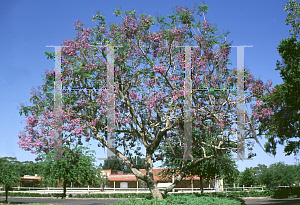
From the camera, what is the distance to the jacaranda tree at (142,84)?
50.4 ft

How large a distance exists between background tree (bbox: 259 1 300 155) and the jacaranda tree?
90.0 inches

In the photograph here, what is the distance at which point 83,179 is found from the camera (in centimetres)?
2919

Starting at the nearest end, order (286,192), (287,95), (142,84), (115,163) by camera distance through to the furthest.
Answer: (142,84)
(287,95)
(286,192)
(115,163)

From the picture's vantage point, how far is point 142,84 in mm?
16312

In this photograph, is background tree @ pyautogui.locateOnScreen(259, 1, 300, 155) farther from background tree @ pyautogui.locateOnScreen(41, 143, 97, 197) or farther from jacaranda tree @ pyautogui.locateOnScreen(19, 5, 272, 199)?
background tree @ pyautogui.locateOnScreen(41, 143, 97, 197)

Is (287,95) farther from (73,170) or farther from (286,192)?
(286,192)

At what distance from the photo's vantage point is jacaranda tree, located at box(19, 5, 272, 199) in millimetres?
15367

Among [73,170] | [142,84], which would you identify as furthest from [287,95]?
[73,170]

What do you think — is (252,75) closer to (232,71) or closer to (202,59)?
(232,71)

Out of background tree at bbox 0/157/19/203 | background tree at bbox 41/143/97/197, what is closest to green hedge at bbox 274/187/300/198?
background tree at bbox 41/143/97/197

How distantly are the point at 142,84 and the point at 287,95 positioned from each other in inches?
432

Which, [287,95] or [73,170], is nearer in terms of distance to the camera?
[287,95]

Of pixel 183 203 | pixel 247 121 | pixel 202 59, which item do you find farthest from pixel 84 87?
pixel 247 121

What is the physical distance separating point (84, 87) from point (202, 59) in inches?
254
